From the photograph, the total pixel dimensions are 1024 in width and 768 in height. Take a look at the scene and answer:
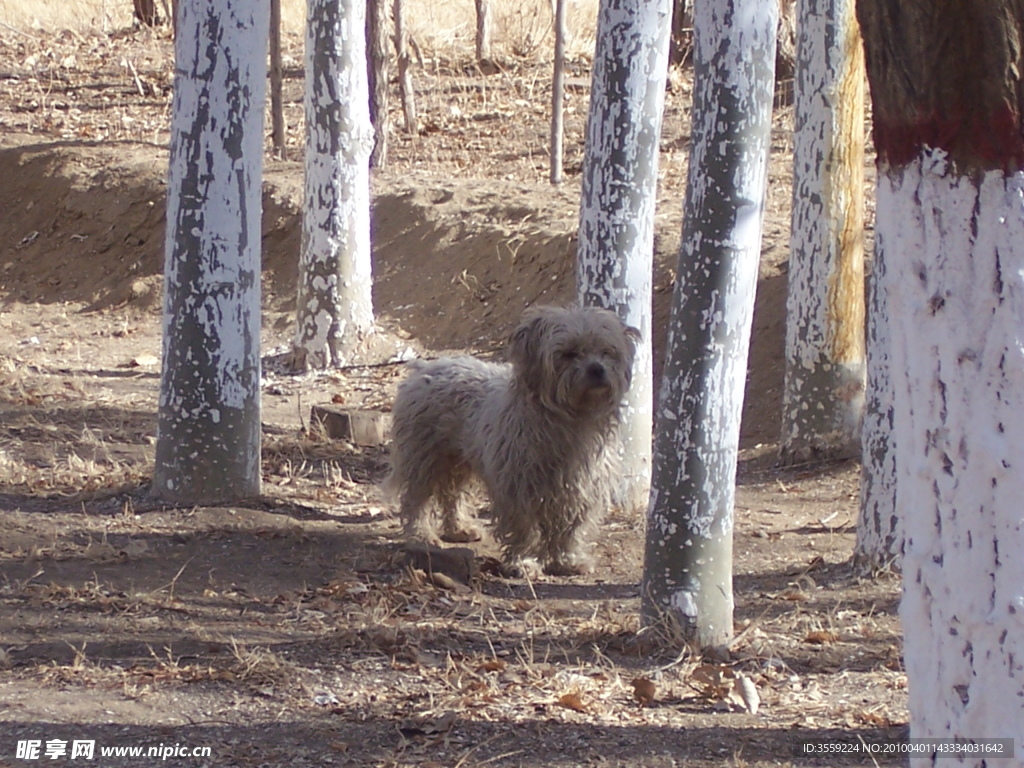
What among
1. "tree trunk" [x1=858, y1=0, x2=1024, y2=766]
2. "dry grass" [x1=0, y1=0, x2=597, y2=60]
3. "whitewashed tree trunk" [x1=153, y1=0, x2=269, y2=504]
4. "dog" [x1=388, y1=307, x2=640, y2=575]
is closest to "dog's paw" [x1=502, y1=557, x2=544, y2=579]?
"dog" [x1=388, y1=307, x2=640, y2=575]

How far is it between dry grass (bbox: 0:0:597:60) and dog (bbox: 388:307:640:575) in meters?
16.6

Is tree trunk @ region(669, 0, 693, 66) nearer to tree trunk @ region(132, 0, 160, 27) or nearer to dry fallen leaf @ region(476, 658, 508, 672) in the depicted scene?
tree trunk @ region(132, 0, 160, 27)

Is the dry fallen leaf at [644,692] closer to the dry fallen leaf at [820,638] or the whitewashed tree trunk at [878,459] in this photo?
the dry fallen leaf at [820,638]

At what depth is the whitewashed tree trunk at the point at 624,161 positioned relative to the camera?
721cm

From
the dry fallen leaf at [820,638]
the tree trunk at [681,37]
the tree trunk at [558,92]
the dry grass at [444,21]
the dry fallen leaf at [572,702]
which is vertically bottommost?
the dry fallen leaf at [572,702]

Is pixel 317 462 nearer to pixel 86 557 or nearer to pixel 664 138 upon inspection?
pixel 86 557

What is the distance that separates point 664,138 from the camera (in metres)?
17.6

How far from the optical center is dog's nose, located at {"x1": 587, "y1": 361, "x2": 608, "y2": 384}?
20.7 ft

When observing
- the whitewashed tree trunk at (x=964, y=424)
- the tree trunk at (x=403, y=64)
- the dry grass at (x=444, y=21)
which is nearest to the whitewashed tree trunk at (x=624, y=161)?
the whitewashed tree trunk at (x=964, y=424)

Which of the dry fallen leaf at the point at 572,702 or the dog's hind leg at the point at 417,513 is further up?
the dog's hind leg at the point at 417,513

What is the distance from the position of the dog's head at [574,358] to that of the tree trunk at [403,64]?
1137cm

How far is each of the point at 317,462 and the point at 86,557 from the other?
2.47 metres

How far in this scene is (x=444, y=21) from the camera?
25406 millimetres

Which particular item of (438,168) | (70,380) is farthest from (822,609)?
(438,168)
